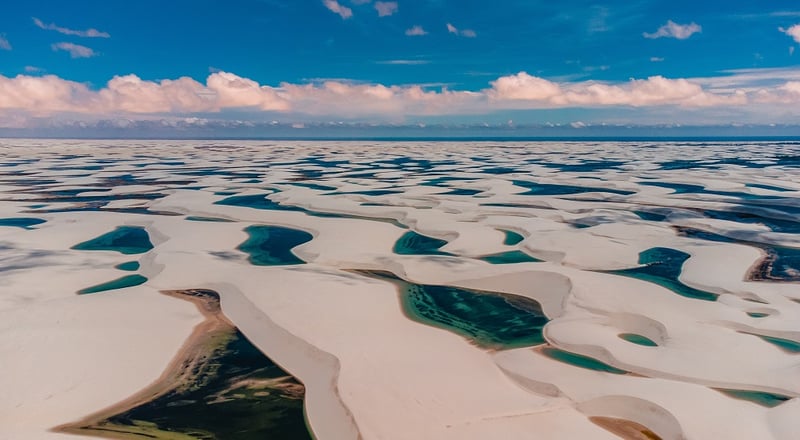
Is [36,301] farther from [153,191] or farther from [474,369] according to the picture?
[153,191]

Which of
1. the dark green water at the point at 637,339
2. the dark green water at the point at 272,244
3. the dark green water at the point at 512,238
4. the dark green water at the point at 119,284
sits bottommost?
the dark green water at the point at 637,339

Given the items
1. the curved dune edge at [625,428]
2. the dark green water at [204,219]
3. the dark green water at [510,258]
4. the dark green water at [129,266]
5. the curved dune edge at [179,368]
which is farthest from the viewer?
the dark green water at [204,219]

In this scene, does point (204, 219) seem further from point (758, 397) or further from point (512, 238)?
point (758, 397)

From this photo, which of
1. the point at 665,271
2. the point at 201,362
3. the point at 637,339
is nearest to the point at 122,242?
the point at 201,362

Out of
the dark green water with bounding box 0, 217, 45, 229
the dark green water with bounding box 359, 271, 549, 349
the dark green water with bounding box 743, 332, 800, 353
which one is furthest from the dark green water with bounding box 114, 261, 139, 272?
the dark green water with bounding box 743, 332, 800, 353

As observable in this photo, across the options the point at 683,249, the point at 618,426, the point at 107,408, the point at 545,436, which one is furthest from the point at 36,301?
the point at 683,249

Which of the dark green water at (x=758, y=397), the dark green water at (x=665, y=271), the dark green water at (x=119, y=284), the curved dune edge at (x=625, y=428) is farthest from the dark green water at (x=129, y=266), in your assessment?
the dark green water at (x=758, y=397)

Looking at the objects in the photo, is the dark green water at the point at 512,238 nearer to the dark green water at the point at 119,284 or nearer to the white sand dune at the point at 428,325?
the white sand dune at the point at 428,325
